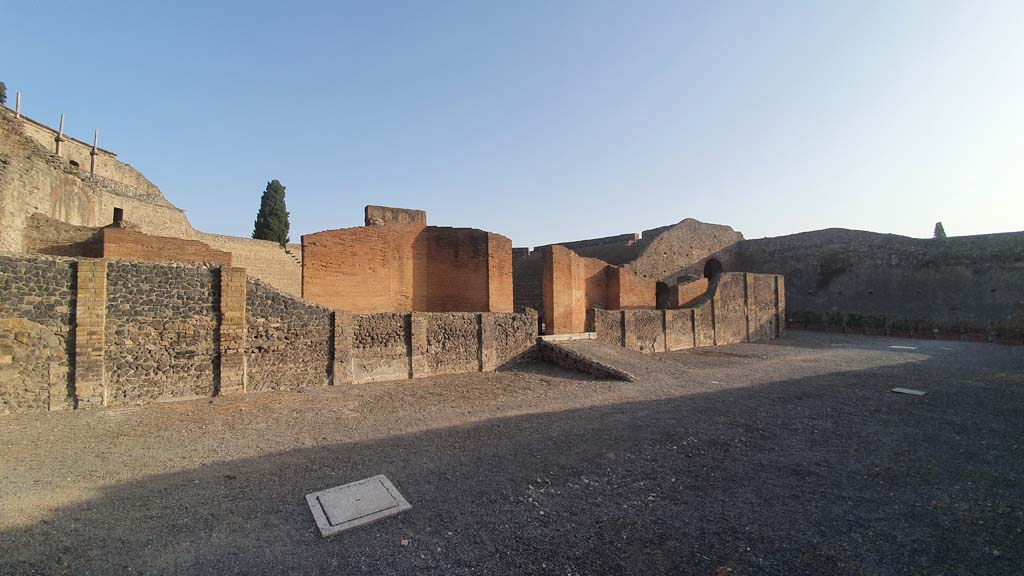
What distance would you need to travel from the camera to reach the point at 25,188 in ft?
36.7

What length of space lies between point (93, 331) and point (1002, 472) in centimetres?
1305

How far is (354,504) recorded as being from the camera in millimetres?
3721

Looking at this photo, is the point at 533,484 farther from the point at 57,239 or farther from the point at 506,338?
the point at 57,239

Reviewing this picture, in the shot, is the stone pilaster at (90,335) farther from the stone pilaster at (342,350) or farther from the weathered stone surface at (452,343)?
the weathered stone surface at (452,343)

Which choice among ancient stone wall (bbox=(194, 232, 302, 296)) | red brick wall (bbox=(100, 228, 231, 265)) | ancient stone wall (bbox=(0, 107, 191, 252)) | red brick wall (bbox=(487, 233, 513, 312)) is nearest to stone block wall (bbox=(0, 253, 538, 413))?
red brick wall (bbox=(487, 233, 513, 312))

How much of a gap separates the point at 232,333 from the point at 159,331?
1142 millimetres

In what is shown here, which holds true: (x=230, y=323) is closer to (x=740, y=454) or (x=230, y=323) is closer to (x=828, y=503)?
(x=740, y=454)

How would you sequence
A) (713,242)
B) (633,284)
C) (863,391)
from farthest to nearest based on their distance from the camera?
(713,242)
(633,284)
(863,391)

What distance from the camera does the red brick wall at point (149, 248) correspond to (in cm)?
1090

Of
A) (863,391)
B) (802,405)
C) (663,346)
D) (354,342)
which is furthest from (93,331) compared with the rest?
(663,346)

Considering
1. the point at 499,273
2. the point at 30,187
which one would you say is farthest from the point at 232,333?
the point at 30,187

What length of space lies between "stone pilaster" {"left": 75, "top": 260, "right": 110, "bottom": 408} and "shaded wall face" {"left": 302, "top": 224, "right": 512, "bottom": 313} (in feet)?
14.9

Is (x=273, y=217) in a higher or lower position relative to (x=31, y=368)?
higher

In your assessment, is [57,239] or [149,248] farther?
[57,239]
